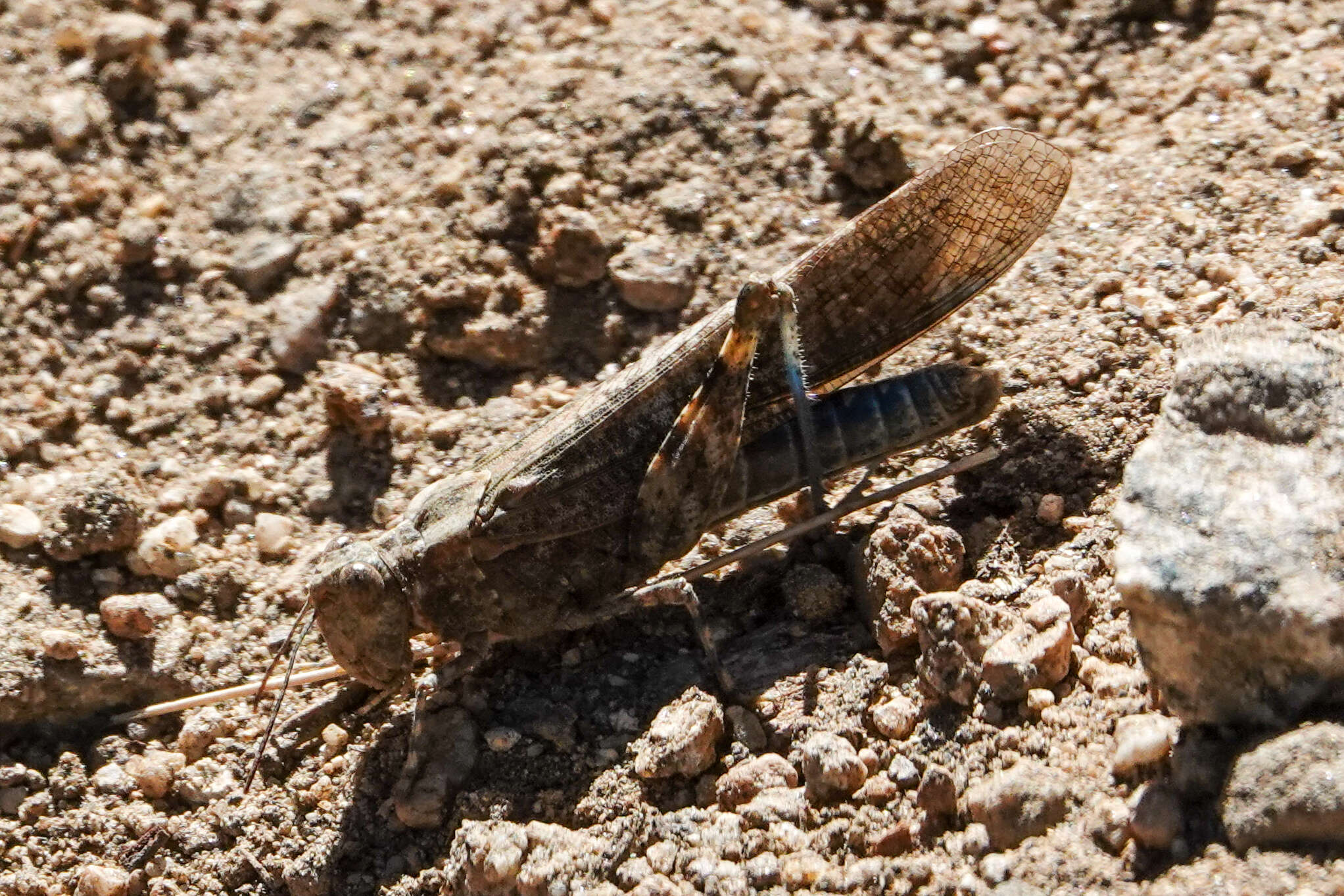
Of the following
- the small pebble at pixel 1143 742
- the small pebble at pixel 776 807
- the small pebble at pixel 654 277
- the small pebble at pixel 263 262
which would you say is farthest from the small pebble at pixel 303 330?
the small pebble at pixel 1143 742

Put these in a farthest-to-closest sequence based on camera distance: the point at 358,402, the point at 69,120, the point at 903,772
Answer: the point at 69,120 → the point at 358,402 → the point at 903,772

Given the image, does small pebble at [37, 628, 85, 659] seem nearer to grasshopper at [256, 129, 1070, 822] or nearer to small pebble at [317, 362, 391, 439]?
grasshopper at [256, 129, 1070, 822]

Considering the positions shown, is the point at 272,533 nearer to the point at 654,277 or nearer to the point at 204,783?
the point at 204,783

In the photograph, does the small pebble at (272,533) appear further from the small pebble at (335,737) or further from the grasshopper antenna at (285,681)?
the small pebble at (335,737)

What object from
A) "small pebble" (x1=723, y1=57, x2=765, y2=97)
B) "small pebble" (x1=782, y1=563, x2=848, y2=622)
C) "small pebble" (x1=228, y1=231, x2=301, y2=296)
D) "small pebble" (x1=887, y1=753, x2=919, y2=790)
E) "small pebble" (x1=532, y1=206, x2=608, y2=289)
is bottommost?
"small pebble" (x1=782, y1=563, x2=848, y2=622)

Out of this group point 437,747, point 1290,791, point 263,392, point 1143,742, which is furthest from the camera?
point 263,392

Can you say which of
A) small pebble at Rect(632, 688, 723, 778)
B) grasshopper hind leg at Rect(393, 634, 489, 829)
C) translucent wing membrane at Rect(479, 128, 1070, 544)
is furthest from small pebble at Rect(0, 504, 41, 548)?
small pebble at Rect(632, 688, 723, 778)

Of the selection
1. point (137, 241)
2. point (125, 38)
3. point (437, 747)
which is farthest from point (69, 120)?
point (437, 747)
